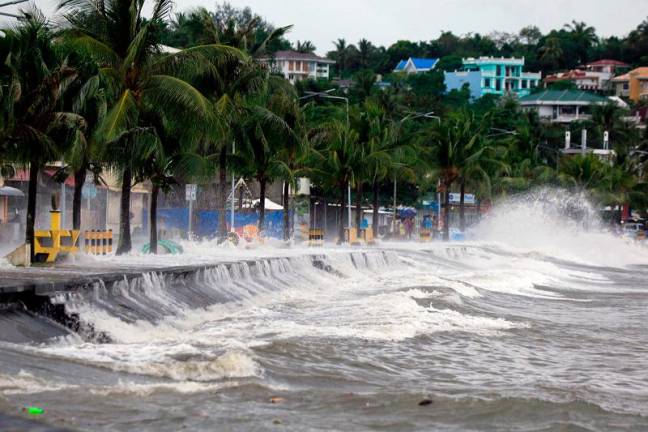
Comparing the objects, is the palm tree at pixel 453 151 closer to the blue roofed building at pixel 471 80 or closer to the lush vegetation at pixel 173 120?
the lush vegetation at pixel 173 120

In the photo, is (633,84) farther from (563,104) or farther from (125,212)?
(125,212)

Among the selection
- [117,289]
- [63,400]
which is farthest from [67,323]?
[63,400]

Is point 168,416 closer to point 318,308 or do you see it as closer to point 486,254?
point 318,308

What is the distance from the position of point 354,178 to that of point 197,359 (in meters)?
39.3

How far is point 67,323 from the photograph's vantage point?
15961mm

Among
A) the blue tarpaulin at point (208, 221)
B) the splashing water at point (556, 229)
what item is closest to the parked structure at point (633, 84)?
the splashing water at point (556, 229)

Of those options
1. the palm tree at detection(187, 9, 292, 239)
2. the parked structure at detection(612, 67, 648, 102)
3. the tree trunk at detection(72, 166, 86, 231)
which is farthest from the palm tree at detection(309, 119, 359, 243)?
the parked structure at detection(612, 67, 648, 102)

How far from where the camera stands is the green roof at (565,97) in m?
142

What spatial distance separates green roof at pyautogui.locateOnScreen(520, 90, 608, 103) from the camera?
14250cm

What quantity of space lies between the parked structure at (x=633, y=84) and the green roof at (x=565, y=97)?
17.9m

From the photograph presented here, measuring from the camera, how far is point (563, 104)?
143125mm

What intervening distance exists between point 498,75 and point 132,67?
14286 cm

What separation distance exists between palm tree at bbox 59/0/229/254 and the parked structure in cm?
13961

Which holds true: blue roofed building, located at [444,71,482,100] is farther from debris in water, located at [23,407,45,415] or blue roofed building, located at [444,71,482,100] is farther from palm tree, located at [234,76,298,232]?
debris in water, located at [23,407,45,415]
